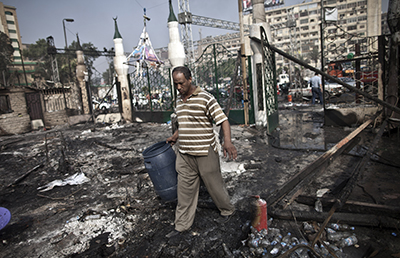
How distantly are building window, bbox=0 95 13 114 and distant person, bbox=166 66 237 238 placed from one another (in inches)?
626

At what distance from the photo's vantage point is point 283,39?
88.6 m

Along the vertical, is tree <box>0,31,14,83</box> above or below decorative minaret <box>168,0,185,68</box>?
above

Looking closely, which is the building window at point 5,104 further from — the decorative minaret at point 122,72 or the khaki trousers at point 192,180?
the khaki trousers at point 192,180

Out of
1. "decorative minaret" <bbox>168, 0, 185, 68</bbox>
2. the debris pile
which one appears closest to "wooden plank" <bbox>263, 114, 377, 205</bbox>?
the debris pile

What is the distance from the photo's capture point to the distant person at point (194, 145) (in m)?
2.55

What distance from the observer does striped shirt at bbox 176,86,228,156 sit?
2.55 meters

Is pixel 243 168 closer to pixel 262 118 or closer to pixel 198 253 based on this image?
pixel 198 253

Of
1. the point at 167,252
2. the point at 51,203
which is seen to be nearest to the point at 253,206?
the point at 167,252

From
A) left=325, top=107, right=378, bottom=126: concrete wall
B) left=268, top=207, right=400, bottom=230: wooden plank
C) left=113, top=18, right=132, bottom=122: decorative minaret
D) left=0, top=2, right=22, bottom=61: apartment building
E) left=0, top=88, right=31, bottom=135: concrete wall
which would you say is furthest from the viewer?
left=0, top=2, right=22, bottom=61: apartment building

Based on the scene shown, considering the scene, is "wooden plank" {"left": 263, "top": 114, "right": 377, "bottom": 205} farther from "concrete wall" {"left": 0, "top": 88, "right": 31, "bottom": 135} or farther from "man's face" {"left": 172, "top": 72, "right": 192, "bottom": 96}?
"concrete wall" {"left": 0, "top": 88, "right": 31, "bottom": 135}

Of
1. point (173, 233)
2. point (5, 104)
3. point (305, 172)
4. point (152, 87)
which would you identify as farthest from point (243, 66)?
point (5, 104)

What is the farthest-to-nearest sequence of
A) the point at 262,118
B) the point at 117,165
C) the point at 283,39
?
the point at 283,39 → the point at 262,118 → the point at 117,165

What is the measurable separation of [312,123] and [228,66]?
11.7ft

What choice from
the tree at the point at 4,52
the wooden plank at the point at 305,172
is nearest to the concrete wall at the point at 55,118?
the wooden plank at the point at 305,172
